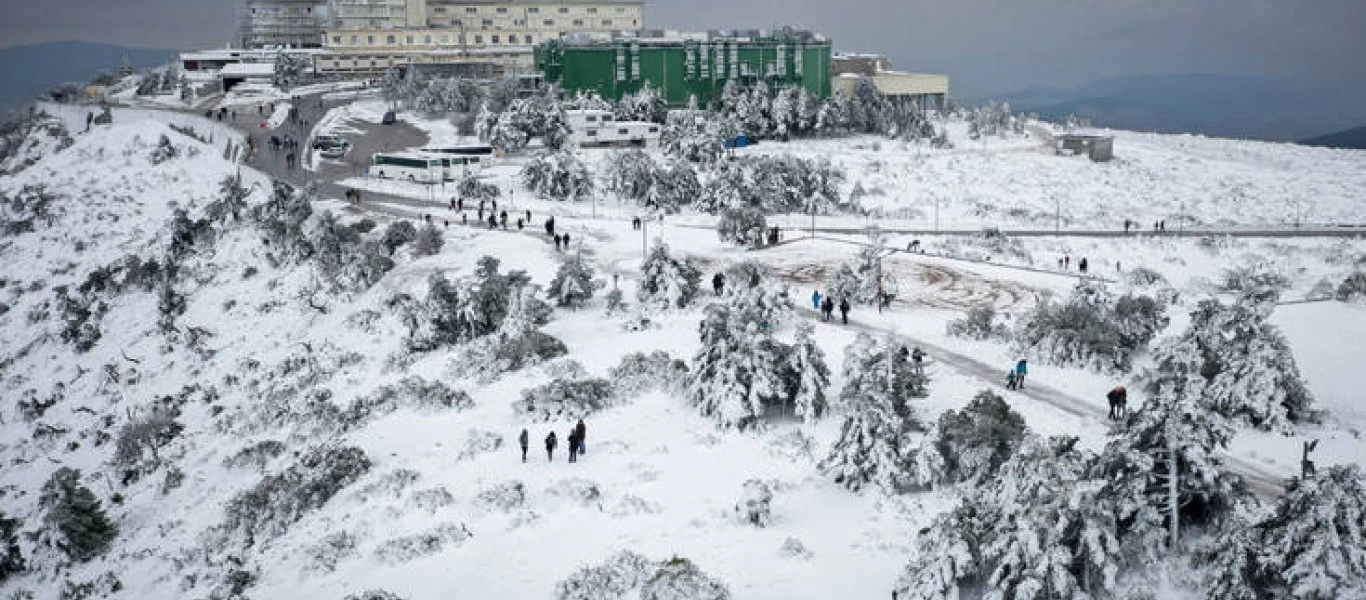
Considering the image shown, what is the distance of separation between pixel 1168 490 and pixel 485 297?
23180 millimetres

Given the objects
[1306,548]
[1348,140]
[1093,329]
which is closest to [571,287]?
[1093,329]

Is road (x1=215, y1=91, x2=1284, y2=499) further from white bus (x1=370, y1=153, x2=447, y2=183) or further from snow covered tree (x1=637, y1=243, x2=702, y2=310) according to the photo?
snow covered tree (x1=637, y1=243, x2=702, y2=310)

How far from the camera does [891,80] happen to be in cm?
10819

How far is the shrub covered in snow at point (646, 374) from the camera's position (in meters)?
26.7

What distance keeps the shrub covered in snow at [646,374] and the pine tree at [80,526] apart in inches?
534

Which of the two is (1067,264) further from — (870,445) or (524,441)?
(524,441)

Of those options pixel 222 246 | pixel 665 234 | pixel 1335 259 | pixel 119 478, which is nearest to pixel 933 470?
pixel 119 478

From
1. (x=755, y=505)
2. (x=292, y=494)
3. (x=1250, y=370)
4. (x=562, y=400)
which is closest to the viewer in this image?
(x=755, y=505)

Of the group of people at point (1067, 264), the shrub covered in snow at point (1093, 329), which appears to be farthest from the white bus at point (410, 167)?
the shrub covered in snow at point (1093, 329)

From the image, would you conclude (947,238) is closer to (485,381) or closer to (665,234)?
(665,234)

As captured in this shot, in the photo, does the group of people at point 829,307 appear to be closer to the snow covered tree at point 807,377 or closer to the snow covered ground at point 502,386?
the snow covered ground at point 502,386

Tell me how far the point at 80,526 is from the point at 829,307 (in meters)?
21.9

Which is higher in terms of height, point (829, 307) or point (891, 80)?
point (891, 80)

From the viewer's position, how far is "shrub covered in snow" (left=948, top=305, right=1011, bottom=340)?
99.9 ft
